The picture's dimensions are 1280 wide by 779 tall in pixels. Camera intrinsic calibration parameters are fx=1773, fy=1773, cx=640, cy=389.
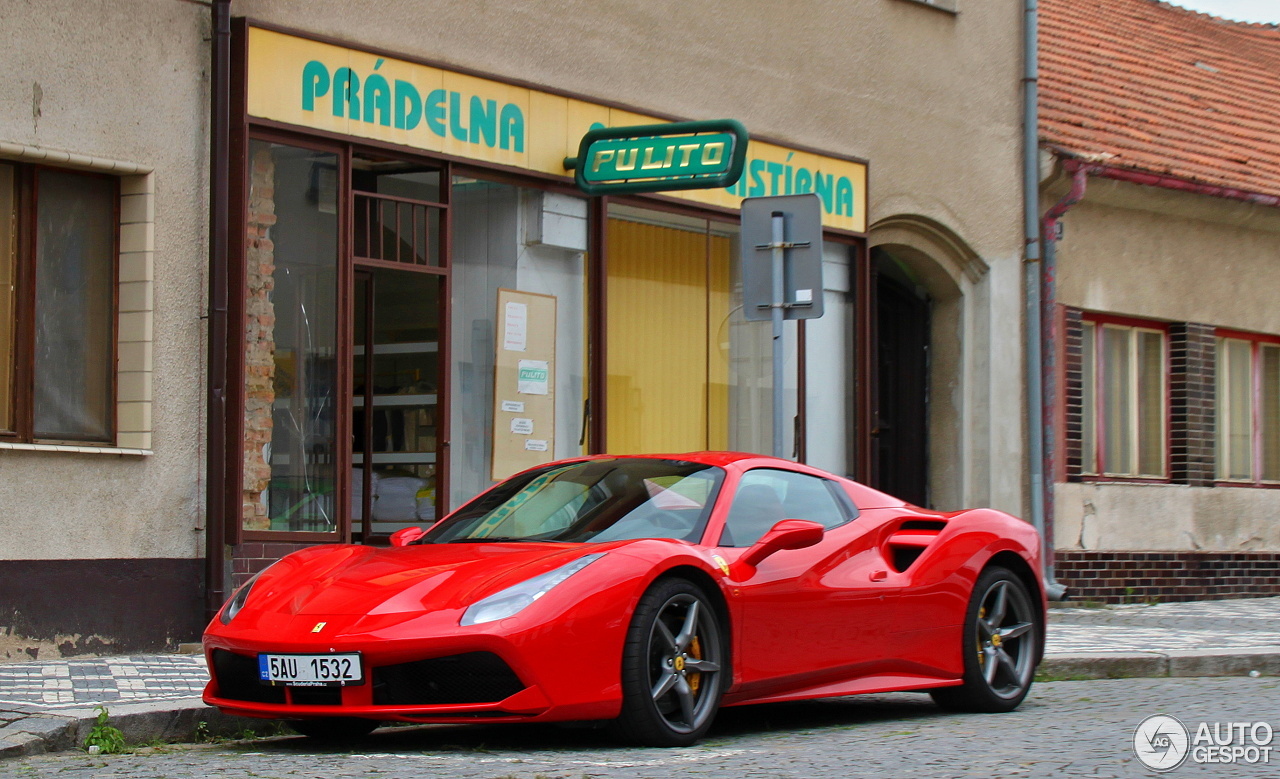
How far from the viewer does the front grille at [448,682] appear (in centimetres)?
631

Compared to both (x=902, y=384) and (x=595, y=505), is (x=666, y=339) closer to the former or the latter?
(x=902, y=384)

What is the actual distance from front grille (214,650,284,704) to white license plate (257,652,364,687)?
0.22 feet

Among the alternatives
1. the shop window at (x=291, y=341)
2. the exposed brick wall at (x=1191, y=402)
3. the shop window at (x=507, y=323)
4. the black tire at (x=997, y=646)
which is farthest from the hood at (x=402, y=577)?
the exposed brick wall at (x=1191, y=402)

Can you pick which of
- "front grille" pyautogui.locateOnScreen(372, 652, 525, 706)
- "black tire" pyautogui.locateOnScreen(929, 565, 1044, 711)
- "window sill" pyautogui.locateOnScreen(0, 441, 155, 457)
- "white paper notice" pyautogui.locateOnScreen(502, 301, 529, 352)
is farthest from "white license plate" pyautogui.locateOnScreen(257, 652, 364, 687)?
"white paper notice" pyautogui.locateOnScreen(502, 301, 529, 352)

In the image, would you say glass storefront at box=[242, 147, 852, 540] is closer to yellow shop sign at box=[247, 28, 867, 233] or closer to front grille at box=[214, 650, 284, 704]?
yellow shop sign at box=[247, 28, 867, 233]

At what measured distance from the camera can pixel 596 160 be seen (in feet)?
42.0

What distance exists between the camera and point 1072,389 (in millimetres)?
17406

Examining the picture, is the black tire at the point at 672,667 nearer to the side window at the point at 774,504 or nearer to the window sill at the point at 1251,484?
the side window at the point at 774,504

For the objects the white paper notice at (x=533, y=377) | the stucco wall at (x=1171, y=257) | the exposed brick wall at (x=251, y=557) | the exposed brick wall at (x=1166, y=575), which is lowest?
the exposed brick wall at (x=1166, y=575)

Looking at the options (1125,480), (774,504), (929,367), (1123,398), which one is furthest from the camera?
(1123,398)

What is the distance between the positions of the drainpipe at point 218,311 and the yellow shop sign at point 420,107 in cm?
25

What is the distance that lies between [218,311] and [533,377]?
2982mm

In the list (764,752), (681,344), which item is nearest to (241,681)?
(764,752)

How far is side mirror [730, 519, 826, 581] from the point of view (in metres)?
7.19
